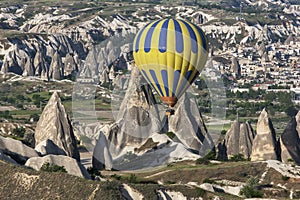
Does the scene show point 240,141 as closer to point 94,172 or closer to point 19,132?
point 94,172

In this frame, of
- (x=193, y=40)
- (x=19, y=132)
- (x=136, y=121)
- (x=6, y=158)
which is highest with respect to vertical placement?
(x=193, y=40)

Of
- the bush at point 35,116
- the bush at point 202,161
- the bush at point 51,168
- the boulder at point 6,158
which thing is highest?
the bush at point 51,168

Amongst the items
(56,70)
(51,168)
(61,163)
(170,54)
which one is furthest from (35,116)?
(51,168)

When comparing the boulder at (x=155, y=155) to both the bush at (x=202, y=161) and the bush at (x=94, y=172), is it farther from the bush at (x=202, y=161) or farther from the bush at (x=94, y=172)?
the bush at (x=94, y=172)

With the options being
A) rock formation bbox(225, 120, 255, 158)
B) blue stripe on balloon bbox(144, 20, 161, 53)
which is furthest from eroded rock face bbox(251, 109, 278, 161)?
blue stripe on balloon bbox(144, 20, 161, 53)

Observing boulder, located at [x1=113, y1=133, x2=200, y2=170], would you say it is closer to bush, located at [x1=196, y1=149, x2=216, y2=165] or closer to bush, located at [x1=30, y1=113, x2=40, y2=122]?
bush, located at [x1=196, y1=149, x2=216, y2=165]

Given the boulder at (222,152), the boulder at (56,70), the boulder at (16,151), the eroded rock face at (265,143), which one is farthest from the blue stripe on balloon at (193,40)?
the boulder at (56,70)
